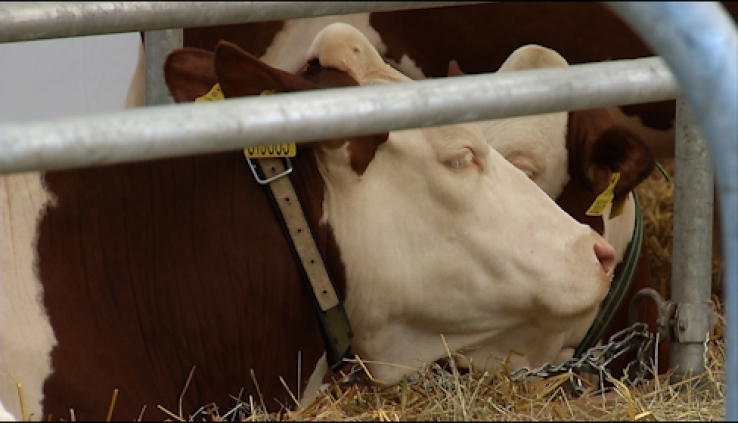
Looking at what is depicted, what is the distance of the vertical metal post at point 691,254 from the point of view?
2281 millimetres

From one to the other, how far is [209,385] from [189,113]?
3.82 ft

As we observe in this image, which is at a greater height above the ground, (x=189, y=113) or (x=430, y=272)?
(x=189, y=113)

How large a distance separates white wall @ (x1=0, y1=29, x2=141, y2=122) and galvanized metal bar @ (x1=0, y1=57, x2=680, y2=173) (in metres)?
2.99

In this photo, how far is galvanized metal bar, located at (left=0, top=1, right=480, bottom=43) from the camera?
4.98 feet

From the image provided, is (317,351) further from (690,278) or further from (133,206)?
(690,278)

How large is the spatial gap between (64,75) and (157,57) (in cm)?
156

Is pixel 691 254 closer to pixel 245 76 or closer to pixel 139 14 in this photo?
pixel 245 76

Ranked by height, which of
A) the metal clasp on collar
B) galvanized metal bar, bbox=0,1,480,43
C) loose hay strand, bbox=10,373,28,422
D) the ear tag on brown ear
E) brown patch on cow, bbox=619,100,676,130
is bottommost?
loose hay strand, bbox=10,373,28,422

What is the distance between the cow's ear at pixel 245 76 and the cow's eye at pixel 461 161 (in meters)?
0.35

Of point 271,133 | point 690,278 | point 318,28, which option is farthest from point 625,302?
point 271,133

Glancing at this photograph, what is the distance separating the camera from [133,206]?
80.8 inches

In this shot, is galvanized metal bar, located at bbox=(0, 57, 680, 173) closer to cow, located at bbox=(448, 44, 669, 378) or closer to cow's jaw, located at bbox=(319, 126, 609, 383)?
cow's jaw, located at bbox=(319, 126, 609, 383)

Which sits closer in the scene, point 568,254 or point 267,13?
point 267,13

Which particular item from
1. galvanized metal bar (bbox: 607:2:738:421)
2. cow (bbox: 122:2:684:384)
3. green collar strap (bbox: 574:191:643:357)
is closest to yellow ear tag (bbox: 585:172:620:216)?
green collar strap (bbox: 574:191:643:357)
